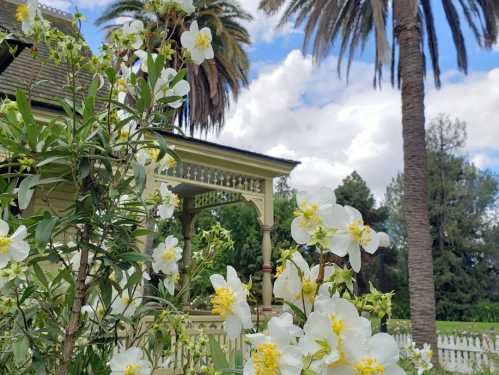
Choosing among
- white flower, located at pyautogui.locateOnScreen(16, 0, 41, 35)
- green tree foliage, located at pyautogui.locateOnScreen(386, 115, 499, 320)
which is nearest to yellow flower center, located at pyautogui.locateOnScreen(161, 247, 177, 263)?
white flower, located at pyautogui.locateOnScreen(16, 0, 41, 35)

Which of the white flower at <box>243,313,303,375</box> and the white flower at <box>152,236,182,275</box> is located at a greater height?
the white flower at <box>152,236,182,275</box>

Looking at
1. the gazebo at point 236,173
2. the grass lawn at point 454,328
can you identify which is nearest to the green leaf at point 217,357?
the gazebo at point 236,173

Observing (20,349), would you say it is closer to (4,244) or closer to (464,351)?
(4,244)

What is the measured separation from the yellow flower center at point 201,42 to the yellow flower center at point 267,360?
0.94m

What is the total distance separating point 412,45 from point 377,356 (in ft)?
27.6

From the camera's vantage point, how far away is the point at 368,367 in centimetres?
61

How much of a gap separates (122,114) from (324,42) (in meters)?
9.89

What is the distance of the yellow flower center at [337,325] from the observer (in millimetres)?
646

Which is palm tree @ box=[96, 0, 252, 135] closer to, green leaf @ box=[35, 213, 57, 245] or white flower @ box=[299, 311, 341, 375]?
green leaf @ box=[35, 213, 57, 245]

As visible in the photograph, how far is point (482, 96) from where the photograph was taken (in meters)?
27.5

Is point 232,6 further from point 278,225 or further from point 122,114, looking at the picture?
point 122,114

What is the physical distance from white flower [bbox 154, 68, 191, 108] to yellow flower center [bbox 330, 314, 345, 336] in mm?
813

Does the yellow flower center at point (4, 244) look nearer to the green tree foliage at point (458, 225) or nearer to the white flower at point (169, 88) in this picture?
the white flower at point (169, 88)

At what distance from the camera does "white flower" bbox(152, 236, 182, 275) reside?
1434mm
